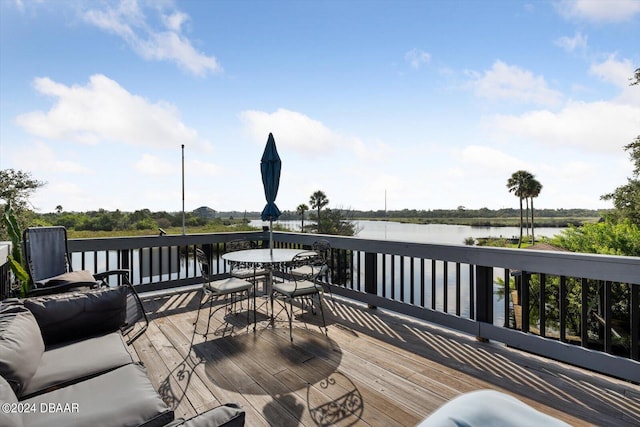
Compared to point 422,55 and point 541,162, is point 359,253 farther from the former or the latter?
point 541,162

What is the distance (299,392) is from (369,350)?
100 cm

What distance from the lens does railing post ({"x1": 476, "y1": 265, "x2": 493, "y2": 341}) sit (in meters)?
3.29

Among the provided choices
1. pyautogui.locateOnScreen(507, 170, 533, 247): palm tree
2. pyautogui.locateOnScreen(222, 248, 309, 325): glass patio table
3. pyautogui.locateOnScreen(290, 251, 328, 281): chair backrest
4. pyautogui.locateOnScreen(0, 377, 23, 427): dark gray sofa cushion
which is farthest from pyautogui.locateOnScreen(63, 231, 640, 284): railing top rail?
pyautogui.locateOnScreen(507, 170, 533, 247): palm tree

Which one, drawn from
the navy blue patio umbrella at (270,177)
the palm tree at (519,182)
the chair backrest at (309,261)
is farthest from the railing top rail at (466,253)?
the palm tree at (519,182)

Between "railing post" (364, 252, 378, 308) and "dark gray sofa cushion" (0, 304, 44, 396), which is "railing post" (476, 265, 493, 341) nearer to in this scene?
"railing post" (364, 252, 378, 308)

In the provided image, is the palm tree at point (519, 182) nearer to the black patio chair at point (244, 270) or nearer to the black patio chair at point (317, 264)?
the black patio chair at point (244, 270)

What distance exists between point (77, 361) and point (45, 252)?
2.55 metres

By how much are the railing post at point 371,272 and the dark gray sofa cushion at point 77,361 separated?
Answer: 3112 millimetres

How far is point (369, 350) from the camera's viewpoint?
314cm

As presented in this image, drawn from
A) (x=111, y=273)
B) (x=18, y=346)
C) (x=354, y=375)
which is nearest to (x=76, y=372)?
(x=18, y=346)

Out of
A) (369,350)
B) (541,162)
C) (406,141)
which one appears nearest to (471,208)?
(541,162)

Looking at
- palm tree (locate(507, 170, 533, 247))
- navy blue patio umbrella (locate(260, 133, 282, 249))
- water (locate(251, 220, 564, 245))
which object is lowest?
water (locate(251, 220, 564, 245))

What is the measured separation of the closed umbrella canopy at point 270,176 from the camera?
460cm

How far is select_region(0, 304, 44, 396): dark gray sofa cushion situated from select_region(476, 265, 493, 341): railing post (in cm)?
361
